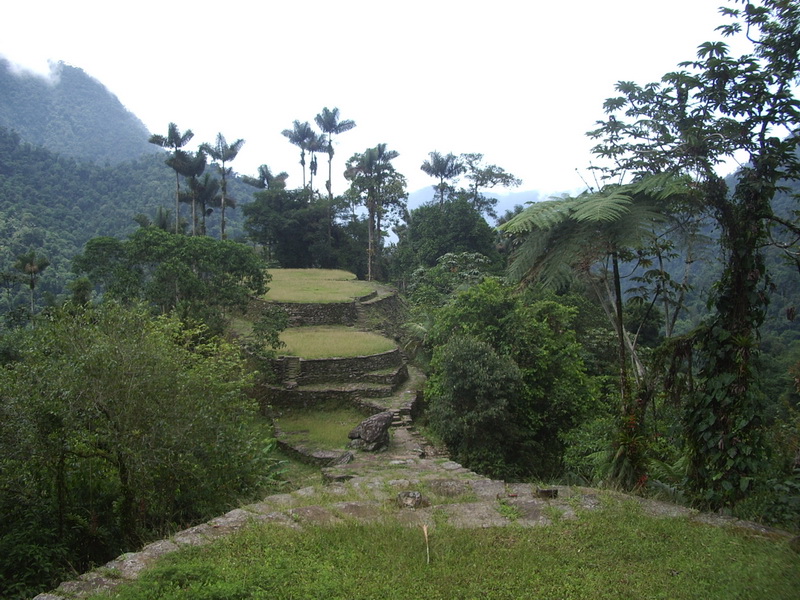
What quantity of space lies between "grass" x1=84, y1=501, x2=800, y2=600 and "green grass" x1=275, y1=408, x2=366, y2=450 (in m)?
7.61

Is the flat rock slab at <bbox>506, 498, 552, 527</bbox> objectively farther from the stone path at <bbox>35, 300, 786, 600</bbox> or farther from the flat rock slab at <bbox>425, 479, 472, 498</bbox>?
the flat rock slab at <bbox>425, 479, 472, 498</bbox>

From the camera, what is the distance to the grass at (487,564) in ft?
11.4

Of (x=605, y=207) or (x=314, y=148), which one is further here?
(x=314, y=148)

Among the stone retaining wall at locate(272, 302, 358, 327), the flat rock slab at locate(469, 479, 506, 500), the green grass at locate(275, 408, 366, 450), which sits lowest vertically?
the green grass at locate(275, 408, 366, 450)

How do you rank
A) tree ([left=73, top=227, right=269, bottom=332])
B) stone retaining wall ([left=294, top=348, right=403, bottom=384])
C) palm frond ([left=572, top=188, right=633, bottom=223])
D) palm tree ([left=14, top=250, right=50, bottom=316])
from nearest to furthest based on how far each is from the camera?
1. palm frond ([left=572, top=188, right=633, bottom=223])
2. stone retaining wall ([left=294, top=348, right=403, bottom=384])
3. tree ([left=73, top=227, right=269, bottom=332])
4. palm tree ([left=14, top=250, right=50, bottom=316])

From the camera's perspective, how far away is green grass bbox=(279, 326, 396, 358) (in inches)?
653

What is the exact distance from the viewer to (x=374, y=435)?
11023 mm

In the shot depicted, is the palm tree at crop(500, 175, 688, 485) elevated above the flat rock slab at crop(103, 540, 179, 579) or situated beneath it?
elevated above

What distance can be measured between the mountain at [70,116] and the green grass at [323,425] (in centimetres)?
8623

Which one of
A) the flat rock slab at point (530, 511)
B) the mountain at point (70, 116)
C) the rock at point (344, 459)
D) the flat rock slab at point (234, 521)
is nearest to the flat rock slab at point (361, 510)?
the flat rock slab at point (234, 521)

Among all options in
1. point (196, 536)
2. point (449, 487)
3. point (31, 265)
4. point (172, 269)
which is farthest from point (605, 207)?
point (31, 265)

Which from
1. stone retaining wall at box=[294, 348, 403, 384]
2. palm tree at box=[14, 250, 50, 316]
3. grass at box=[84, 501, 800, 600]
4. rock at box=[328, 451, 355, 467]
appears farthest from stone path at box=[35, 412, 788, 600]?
palm tree at box=[14, 250, 50, 316]

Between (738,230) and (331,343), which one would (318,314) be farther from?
(738,230)

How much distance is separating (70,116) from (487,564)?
405 ft
